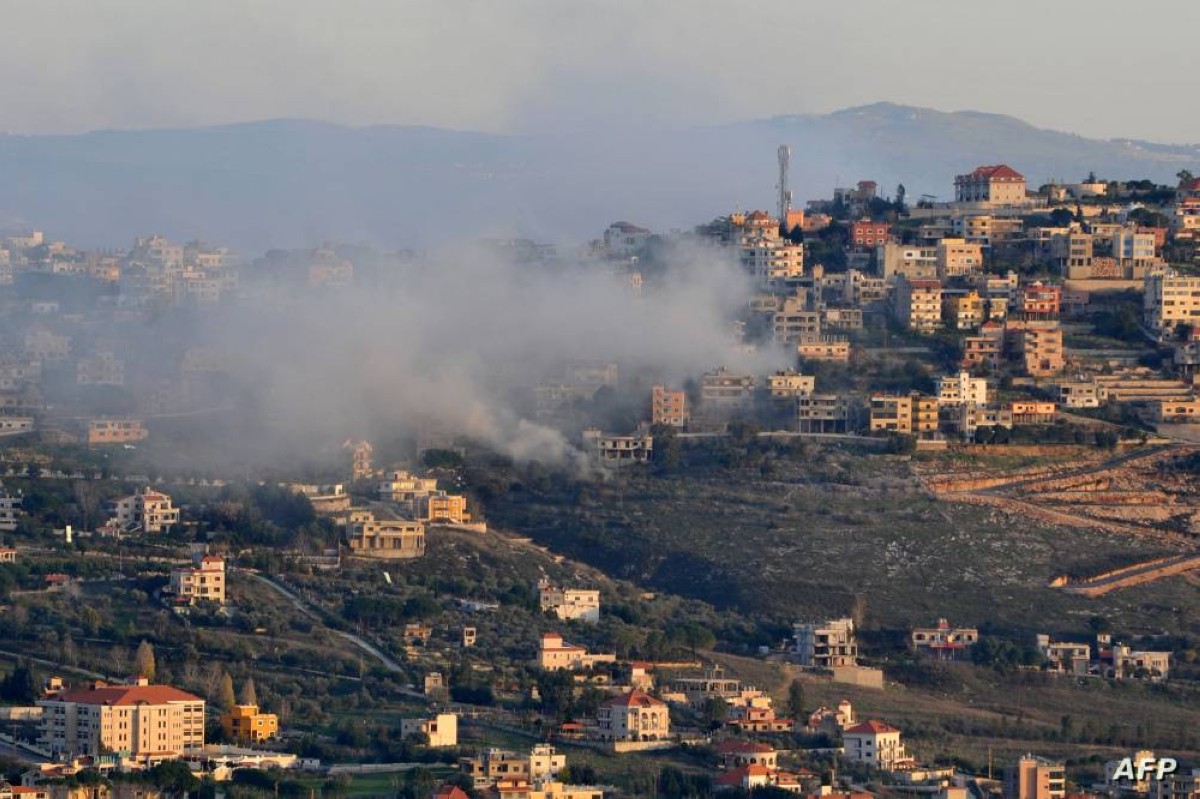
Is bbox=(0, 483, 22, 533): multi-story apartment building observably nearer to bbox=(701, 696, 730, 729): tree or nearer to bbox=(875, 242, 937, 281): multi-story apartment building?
bbox=(701, 696, 730, 729): tree

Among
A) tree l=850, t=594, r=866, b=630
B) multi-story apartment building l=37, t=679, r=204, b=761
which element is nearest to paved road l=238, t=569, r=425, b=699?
multi-story apartment building l=37, t=679, r=204, b=761

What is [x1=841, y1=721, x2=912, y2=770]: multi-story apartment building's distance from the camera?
5500cm

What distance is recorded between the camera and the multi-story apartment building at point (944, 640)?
210 ft

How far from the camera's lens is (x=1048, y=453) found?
72688mm

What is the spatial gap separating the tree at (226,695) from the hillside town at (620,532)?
0.10 m

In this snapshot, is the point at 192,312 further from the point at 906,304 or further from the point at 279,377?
the point at 906,304

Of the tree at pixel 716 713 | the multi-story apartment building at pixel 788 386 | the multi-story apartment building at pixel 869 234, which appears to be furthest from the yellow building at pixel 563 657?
the multi-story apartment building at pixel 869 234

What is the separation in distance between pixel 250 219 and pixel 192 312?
21366 millimetres

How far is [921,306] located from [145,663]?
1035 inches

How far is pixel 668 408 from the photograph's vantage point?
249 feet

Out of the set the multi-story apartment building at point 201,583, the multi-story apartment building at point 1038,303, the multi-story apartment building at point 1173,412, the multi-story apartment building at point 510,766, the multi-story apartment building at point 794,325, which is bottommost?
the multi-story apartment building at point 510,766

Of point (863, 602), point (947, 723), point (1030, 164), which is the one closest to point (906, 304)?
point (863, 602)

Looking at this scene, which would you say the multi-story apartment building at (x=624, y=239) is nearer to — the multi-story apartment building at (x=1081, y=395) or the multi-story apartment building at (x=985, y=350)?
the multi-story apartment building at (x=985, y=350)

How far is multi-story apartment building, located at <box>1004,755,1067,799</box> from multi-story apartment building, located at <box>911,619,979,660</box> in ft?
32.4
